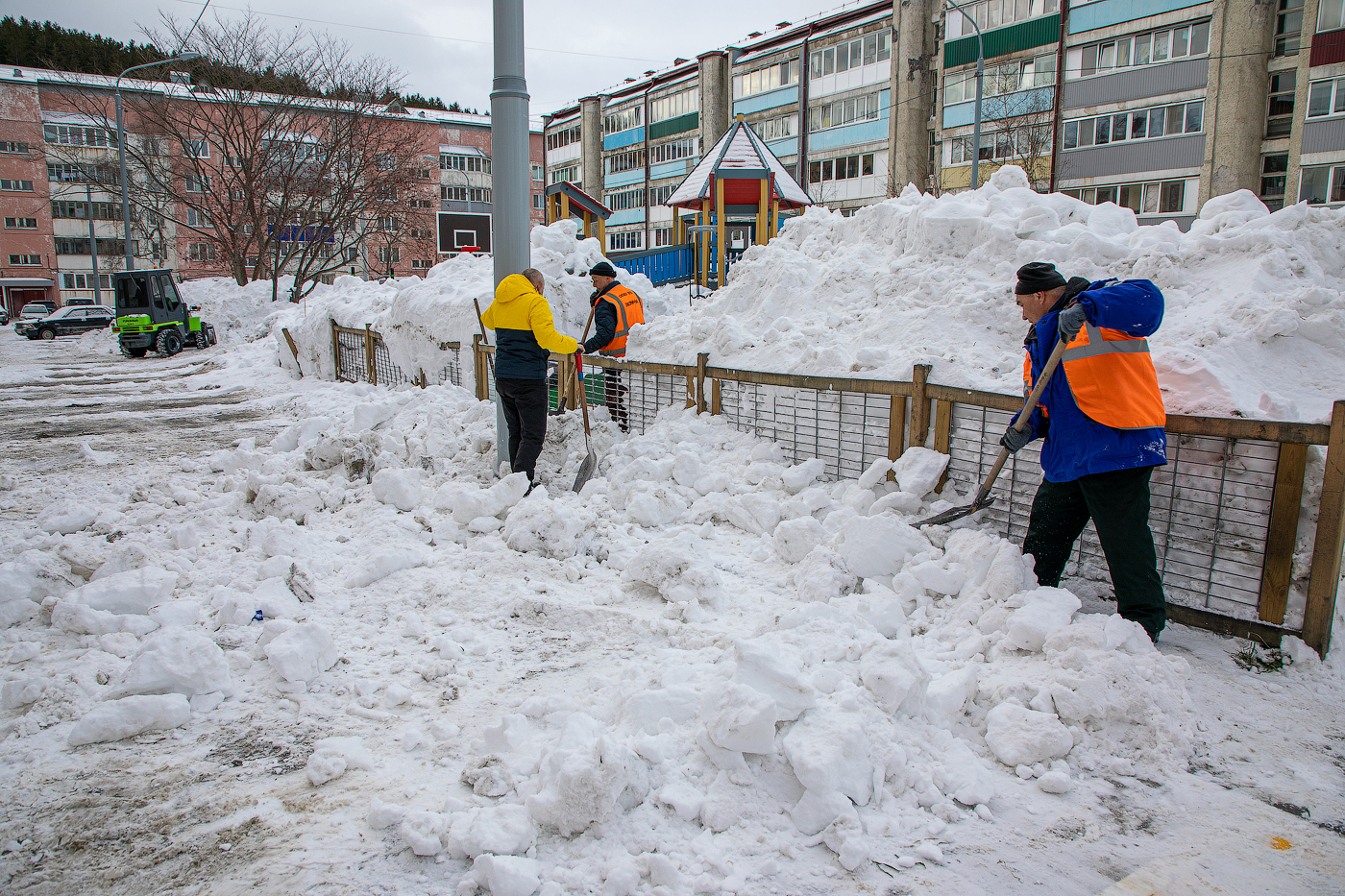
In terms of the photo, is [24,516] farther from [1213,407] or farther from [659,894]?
[1213,407]

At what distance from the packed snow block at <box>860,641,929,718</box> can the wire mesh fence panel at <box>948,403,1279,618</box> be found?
1752mm

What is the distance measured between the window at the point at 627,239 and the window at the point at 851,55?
15.1 m

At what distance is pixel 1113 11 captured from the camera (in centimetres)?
2391

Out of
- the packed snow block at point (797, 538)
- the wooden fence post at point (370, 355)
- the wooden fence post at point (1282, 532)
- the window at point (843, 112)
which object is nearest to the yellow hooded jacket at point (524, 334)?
the packed snow block at point (797, 538)

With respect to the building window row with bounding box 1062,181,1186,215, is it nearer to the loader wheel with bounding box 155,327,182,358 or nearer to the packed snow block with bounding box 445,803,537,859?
the packed snow block with bounding box 445,803,537,859

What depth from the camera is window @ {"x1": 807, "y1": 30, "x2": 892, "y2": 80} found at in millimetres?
31000

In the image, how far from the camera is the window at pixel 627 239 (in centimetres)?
4591

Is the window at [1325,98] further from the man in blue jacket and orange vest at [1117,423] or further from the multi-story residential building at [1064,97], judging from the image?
the man in blue jacket and orange vest at [1117,423]

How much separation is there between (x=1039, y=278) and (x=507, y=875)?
3.26m

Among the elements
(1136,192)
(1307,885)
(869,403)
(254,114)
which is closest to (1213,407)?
(869,403)

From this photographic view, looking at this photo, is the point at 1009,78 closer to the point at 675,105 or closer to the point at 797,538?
the point at 675,105

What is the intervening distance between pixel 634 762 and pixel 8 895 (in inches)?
65.9

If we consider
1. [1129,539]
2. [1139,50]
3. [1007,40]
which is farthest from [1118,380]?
[1007,40]

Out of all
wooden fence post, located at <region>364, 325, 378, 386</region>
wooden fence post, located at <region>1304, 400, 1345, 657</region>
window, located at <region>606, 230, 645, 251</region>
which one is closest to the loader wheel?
wooden fence post, located at <region>364, 325, 378, 386</region>
